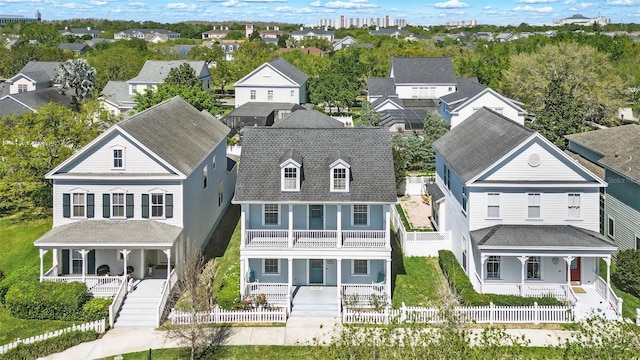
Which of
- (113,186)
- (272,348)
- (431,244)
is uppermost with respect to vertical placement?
(113,186)

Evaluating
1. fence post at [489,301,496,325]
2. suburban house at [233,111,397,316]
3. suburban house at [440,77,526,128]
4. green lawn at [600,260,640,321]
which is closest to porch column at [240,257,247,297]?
suburban house at [233,111,397,316]

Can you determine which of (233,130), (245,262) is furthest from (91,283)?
(233,130)

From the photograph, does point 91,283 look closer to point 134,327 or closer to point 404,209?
point 134,327

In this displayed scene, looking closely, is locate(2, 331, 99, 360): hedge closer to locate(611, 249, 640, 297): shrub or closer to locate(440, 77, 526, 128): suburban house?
locate(611, 249, 640, 297): shrub

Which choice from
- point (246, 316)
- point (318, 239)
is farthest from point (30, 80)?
point (246, 316)

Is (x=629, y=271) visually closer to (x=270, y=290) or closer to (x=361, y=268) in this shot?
(x=361, y=268)

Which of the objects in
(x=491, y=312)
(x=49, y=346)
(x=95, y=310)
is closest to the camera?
(x=49, y=346)

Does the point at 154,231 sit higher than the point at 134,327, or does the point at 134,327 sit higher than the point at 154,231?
the point at 154,231
